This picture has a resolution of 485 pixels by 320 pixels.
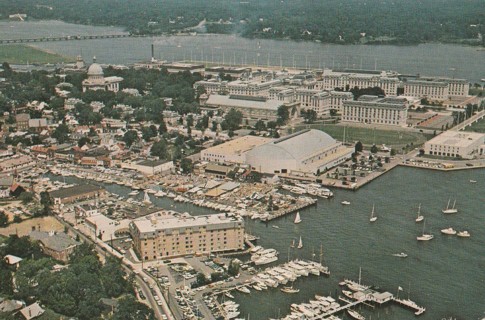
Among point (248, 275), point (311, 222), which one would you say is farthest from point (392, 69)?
point (248, 275)

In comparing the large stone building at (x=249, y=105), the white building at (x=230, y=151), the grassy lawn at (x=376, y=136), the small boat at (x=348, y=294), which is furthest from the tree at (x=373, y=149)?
the small boat at (x=348, y=294)

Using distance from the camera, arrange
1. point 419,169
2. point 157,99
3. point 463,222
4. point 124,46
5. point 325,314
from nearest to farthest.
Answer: point 325,314 < point 463,222 < point 419,169 < point 157,99 < point 124,46

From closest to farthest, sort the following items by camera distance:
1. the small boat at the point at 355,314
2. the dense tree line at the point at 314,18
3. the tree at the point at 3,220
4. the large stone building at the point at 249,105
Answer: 1. the small boat at the point at 355,314
2. the tree at the point at 3,220
3. the large stone building at the point at 249,105
4. the dense tree line at the point at 314,18

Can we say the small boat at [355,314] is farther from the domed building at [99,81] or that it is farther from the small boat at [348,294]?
the domed building at [99,81]

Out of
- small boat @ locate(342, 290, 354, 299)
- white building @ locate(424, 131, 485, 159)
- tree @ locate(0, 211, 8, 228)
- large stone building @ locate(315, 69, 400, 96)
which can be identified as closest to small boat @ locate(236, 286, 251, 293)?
small boat @ locate(342, 290, 354, 299)

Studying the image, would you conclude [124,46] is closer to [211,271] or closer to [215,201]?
[215,201]

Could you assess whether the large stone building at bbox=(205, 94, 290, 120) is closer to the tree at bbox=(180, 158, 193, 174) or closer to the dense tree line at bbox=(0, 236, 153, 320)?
the tree at bbox=(180, 158, 193, 174)
